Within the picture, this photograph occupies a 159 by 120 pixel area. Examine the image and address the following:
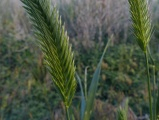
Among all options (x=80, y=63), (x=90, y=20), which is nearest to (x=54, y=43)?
(x=80, y=63)

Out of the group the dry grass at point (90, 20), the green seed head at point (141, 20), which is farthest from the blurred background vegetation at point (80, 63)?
the green seed head at point (141, 20)

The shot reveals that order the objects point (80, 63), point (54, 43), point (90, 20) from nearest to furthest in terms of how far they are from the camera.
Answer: point (54, 43)
point (80, 63)
point (90, 20)

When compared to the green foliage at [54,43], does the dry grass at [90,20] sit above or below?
above

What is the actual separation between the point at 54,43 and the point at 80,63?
334 cm

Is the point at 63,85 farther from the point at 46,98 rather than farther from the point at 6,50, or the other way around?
the point at 6,50

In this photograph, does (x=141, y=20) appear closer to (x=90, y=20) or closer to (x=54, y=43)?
(x=54, y=43)

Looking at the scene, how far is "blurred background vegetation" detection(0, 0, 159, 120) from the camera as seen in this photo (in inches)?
130

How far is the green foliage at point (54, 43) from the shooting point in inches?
24.9

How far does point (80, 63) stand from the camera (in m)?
4.00

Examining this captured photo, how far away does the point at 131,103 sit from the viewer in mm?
3457

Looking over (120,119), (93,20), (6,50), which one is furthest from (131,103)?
(120,119)

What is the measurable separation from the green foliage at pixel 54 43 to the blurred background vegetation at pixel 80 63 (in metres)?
1.95

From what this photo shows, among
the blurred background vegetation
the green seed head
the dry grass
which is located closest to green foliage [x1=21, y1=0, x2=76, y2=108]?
the green seed head

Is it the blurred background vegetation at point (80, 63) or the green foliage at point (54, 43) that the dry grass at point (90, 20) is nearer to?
the blurred background vegetation at point (80, 63)
